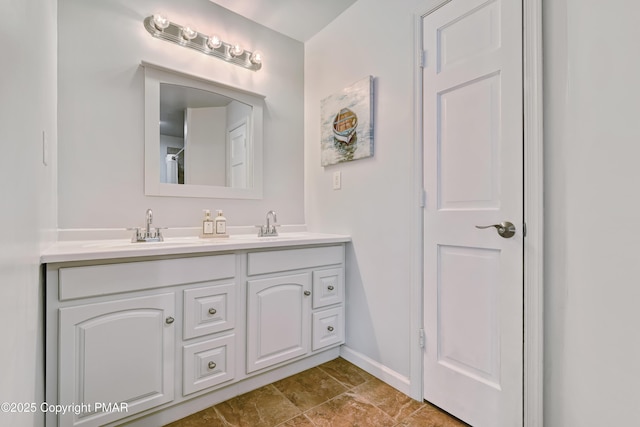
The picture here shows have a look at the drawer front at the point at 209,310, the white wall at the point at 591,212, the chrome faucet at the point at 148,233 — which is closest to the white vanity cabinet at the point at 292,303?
the drawer front at the point at 209,310

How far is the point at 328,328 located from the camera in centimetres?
183

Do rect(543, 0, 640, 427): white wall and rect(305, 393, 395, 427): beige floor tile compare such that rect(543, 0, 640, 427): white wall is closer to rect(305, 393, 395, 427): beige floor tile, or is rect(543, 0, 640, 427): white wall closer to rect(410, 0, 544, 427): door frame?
rect(410, 0, 544, 427): door frame

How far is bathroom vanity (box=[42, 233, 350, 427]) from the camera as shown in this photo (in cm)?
109

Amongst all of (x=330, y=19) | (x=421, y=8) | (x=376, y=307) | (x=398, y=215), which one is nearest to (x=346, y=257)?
(x=376, y=307)

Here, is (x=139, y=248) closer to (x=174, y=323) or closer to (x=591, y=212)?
(x=174, y=323)

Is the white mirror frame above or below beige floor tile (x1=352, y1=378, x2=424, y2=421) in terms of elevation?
above

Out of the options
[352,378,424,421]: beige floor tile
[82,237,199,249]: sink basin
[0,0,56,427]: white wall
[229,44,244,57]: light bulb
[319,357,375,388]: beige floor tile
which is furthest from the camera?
[229,44,244,57]: light bulb

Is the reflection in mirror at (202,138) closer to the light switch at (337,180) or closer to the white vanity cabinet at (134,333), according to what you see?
the light switch at (337,180)

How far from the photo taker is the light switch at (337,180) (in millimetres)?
1993

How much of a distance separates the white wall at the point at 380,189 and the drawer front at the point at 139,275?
31.5 inches

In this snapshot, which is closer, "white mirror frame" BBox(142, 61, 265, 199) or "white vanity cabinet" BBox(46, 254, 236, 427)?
"white vanity cabinet" BBox(46, 254, 236, 427)

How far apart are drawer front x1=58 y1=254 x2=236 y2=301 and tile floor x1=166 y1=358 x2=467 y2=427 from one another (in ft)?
2.07

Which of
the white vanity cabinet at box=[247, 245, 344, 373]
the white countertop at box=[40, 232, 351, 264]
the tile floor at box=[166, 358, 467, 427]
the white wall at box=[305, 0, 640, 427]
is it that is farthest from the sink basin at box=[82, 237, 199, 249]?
the white wall at box=[305, 0, 640, 427]

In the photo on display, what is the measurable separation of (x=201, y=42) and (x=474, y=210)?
6.08 ft
